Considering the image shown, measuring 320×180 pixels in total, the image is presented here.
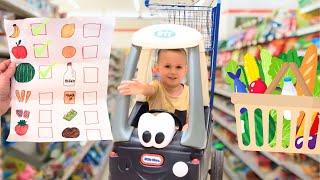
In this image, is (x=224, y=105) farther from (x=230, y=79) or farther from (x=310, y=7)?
(x=230, y=79)

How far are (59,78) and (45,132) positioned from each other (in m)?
0.17

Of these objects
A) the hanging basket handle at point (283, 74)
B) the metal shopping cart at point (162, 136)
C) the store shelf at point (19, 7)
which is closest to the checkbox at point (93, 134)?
the metal shopping cart at point (162, 136)

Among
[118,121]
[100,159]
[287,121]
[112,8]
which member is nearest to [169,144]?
[118,121]

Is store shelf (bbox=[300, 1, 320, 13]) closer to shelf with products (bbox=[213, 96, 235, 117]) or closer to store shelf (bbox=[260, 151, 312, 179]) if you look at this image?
store shelf (bbox=[260, 151, 312, 179])

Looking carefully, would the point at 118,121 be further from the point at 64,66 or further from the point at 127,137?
the point at 64,66

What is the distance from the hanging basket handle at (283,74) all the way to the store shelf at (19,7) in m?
1.54

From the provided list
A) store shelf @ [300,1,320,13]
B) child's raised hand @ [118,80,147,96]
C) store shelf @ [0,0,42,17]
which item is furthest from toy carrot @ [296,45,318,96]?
store shelf @ [300,1,320,13]

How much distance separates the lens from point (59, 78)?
3.48 feet

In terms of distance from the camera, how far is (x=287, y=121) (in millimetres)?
948

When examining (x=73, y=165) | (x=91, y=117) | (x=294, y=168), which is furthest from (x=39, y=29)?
(x=294, y=168)

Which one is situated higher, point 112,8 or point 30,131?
point 112,8

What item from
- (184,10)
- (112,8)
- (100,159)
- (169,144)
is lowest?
(100,159)

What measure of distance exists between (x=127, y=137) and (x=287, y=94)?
52cm

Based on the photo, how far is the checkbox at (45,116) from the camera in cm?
106
